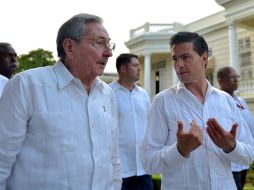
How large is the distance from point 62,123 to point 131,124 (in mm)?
2431

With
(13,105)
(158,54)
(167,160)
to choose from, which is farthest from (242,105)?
(158,54)

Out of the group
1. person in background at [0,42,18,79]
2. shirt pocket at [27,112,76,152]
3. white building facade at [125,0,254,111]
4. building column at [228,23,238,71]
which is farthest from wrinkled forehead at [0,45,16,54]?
building column at [228,23,238,71]

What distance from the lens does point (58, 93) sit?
6.37 ft

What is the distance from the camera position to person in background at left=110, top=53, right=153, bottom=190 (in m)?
4.17

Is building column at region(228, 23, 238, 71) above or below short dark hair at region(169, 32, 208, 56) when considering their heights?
above

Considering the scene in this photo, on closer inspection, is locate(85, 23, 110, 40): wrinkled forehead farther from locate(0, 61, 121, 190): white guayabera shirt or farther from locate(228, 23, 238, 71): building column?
locate(228, 23, 238, 71): building column

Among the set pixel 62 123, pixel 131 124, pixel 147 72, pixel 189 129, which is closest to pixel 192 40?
pixel 189 129

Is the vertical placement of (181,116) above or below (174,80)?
below

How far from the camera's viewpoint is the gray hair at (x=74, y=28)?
2039 mm

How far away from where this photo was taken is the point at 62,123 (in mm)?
1876

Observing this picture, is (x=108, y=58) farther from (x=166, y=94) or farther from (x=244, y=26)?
(x=244, y=26)

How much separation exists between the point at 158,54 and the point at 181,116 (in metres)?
18.3

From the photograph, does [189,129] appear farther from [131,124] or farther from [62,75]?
[131,124]

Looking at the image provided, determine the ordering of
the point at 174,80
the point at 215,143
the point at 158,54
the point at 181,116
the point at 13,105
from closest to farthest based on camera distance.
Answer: the point at 13,105, the point at 215,143, the point at 181,116, the point at 174,80, the point at 158,54
